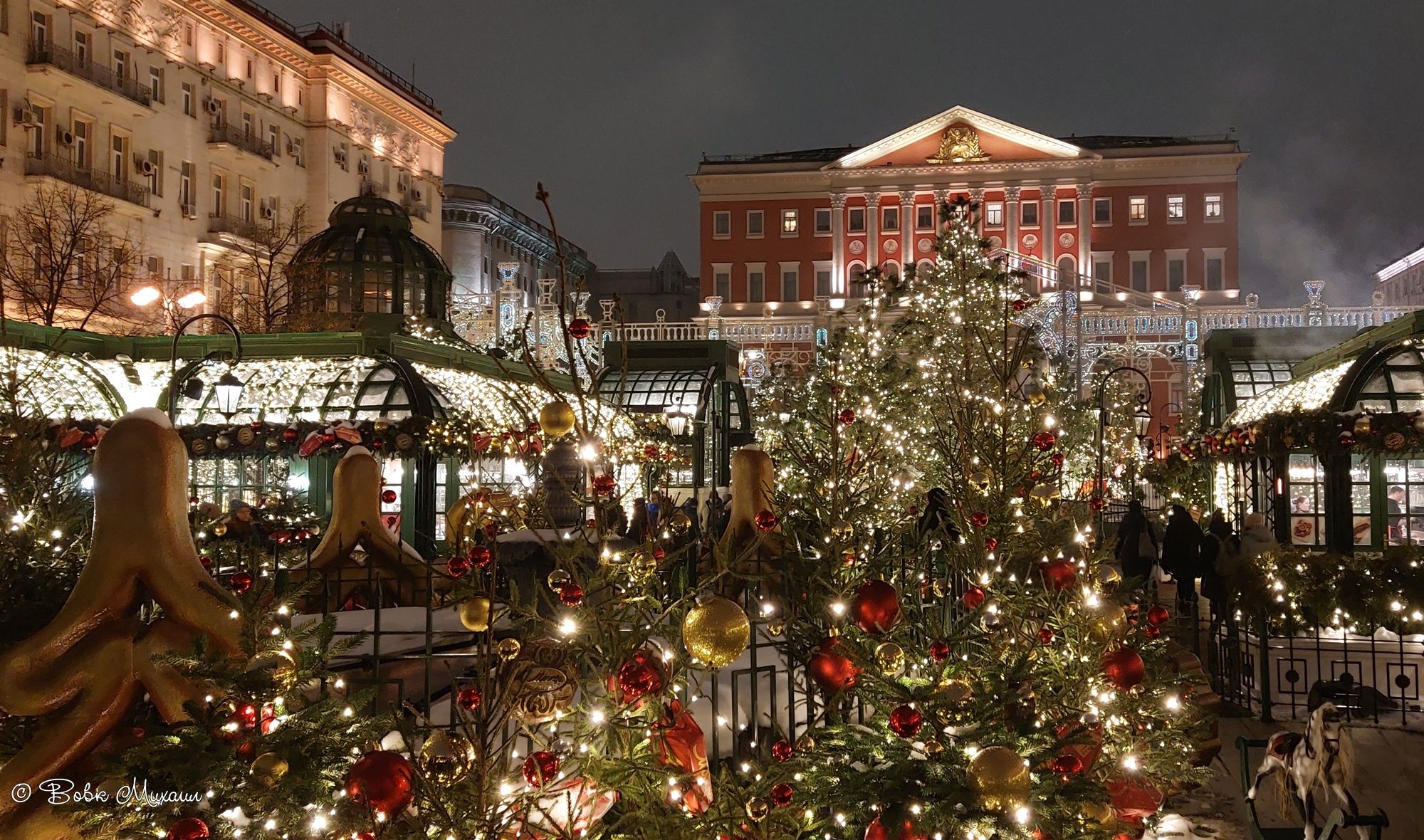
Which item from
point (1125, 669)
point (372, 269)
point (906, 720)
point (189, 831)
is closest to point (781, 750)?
point (906, 720)

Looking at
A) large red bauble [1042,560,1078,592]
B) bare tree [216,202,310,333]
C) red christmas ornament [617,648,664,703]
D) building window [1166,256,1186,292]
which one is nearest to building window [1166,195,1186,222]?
building window [1166,256,1186,292]

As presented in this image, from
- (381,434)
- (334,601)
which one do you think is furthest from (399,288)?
(334,601)

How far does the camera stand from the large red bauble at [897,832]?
3752 mm

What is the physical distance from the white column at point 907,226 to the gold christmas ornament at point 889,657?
57.9m

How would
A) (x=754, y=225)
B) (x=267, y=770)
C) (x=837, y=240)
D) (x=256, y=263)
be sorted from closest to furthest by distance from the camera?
1. (x=267, y=770)
2. (x=256, y=263)
3. (x=837, y=240)
4. (x=754, y=225)

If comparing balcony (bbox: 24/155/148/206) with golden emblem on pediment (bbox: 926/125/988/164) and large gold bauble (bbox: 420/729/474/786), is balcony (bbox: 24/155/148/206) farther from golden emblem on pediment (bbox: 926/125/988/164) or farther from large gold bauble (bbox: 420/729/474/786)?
golden emblem on pediment (bbox: 926/125/988/164)

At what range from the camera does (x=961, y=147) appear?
2384 inches

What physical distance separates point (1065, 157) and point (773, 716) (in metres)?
60.1

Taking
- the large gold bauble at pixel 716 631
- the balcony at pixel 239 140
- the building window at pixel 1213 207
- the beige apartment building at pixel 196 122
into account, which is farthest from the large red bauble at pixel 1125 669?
the building window at pixel 1213 207

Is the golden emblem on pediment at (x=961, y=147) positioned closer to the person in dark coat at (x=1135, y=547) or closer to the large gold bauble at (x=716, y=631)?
the person in dark coat at (x=1135, y=547)

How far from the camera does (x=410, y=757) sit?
3254 millimetres

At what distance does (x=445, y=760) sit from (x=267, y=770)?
0.50m

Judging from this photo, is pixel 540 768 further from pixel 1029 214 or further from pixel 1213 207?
pixel 1213 207

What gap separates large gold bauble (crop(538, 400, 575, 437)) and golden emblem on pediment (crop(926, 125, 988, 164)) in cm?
5968
